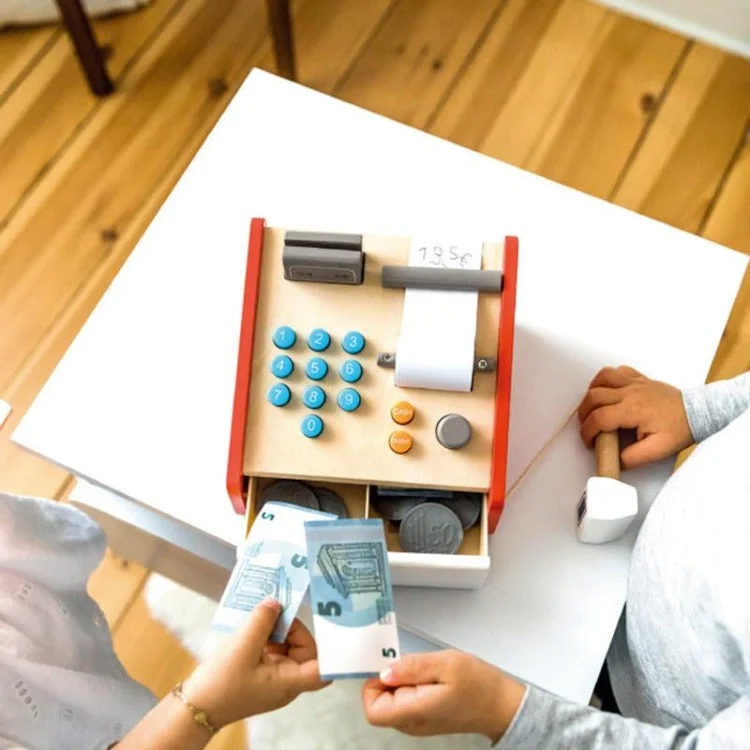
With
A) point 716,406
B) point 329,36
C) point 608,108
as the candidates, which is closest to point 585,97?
point 608,108

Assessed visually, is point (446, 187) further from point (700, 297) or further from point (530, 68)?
point (530, 68)

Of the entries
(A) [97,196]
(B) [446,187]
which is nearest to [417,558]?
(B) [446,187]

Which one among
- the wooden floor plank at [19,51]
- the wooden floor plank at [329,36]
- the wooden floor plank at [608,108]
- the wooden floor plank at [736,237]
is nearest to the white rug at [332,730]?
the wooden floor plank at [736,237]

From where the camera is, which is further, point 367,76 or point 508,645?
point 367,76

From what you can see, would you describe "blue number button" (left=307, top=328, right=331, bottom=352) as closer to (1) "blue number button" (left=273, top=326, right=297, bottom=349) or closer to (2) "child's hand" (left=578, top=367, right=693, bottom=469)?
(1) "blue number button" (left=273, top=326, right=297, bottom=349)

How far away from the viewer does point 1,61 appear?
4.87 feet

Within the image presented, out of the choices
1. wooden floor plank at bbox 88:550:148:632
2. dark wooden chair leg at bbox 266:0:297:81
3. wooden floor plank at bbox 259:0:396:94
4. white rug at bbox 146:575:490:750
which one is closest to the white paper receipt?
white rug at bbox 146:575:490:750

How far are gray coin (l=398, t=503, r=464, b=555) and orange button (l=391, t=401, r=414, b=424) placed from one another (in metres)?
0.06

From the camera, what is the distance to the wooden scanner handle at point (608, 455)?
68cm

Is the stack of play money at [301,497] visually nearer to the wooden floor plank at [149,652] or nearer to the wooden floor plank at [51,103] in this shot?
the wooden floor plank at [149,652]

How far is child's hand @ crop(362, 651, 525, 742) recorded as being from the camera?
1.83 ft

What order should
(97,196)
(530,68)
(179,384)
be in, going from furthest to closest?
(530,68) < (97,196) < (179,384)

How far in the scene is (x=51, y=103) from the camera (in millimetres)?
1455

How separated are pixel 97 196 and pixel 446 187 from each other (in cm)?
78
